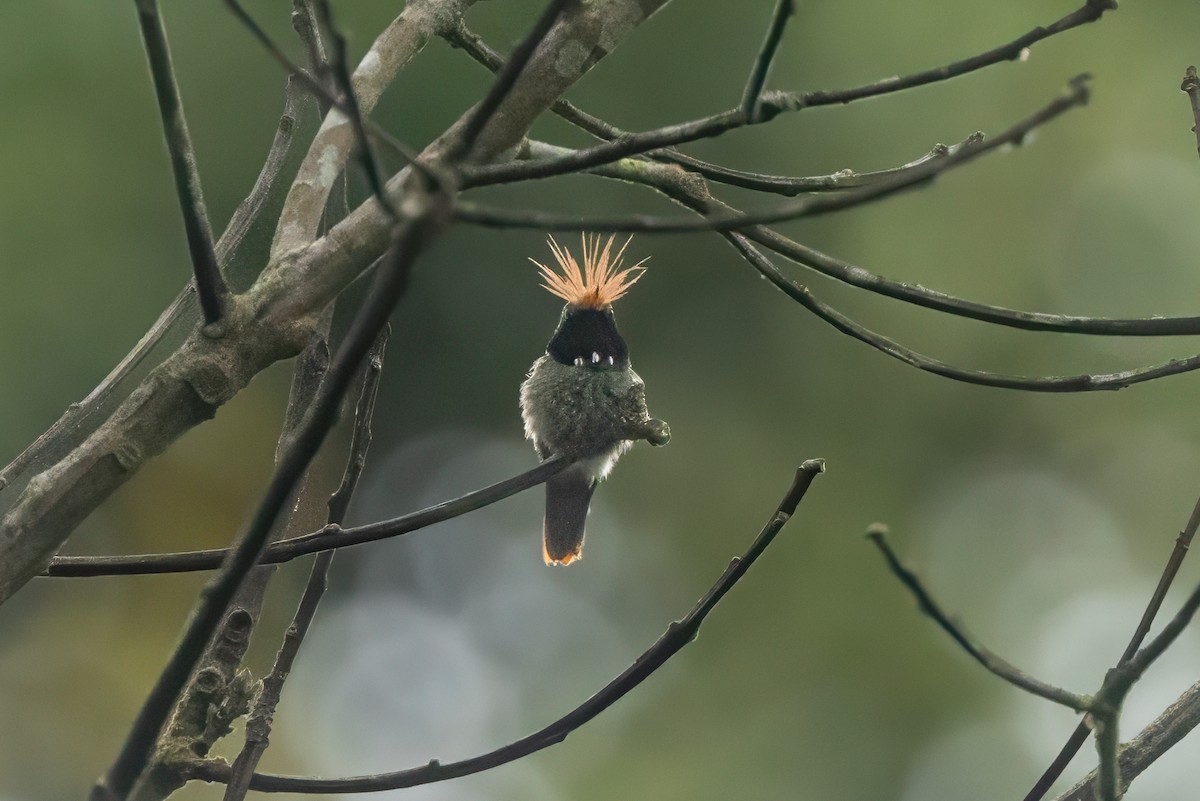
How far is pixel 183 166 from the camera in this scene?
162 centimetres

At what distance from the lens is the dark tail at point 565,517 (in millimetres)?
3713

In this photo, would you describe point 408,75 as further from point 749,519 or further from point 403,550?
point 749,519

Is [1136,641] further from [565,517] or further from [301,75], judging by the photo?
[565,517]

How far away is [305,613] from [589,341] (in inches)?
79.6

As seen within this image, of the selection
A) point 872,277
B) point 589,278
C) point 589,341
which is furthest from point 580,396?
point 872,277

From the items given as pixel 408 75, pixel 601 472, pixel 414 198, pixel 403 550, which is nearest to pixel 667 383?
pixel 403 550

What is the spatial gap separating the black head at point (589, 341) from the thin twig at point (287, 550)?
2.03 m

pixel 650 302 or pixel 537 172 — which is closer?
pixel 537 172

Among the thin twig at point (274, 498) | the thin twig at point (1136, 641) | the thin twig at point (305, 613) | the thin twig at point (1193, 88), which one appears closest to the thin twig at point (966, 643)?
the thin twig at point (1136, 641)

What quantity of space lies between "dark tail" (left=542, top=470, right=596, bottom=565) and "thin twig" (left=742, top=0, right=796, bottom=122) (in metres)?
2.16

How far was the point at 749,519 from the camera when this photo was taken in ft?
33.4

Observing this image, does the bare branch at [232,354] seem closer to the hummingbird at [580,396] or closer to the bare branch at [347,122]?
the bare branch at [347,122]

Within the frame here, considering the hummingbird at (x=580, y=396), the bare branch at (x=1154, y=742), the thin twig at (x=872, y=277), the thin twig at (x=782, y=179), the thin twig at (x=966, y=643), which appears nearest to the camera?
the thin twig at (x=966, y=643)

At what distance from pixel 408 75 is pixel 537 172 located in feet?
23.5
